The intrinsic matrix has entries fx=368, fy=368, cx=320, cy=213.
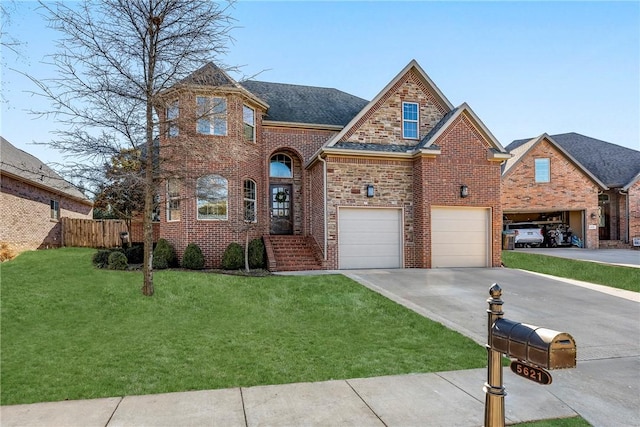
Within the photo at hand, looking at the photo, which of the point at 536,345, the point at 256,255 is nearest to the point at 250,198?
the point at 256,255

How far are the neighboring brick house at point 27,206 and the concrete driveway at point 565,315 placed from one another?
485 inches

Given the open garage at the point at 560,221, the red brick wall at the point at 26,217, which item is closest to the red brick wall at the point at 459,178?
the open garage at the point at 560,221

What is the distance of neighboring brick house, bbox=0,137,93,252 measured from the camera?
14.5 m

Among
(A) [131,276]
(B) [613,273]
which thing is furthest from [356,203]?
(B) [613,273]

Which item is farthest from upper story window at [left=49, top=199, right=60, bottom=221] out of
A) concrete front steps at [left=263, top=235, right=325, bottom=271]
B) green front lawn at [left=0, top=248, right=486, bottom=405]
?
concrete front steps at [left=263, top=235, right=325, bottom=271]

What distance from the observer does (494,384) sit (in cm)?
257

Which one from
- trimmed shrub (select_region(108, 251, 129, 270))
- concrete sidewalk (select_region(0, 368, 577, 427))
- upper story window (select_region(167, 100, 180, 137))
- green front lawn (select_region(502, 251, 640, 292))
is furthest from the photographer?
green front lawn (select_region(502, 251, 640, 292))

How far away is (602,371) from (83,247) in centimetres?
2075

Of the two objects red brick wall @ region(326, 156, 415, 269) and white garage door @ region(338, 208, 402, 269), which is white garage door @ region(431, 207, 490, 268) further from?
white garage door @ region(338, 208, 402, 269)

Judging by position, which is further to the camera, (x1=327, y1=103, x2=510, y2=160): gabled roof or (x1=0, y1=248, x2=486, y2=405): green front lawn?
(x1=327, y1=103, x2=510, y2=160): gabled roof

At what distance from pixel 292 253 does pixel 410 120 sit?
22.3ft

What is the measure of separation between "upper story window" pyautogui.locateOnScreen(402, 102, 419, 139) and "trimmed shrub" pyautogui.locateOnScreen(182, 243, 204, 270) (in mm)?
8639

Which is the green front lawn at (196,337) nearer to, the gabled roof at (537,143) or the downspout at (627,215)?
the gabled roof at (537,143)

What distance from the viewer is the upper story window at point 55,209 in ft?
60.4
